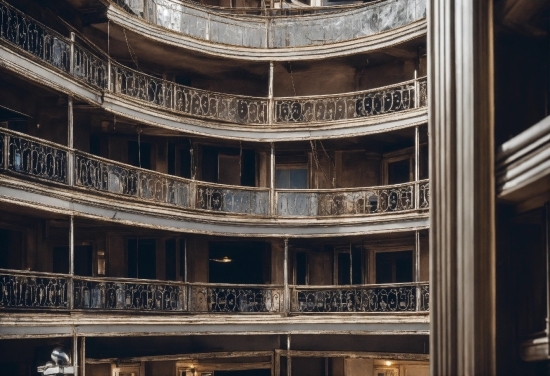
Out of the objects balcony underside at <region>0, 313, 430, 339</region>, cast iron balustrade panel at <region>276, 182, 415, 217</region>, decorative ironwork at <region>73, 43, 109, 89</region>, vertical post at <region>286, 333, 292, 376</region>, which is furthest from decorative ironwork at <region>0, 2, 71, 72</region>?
vertical post at <region>286, 333, 292, 376</region>

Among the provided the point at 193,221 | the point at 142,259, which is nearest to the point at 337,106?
the point at 193,221

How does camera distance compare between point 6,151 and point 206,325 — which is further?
point 206,325

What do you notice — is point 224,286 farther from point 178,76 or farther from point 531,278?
point 531,278

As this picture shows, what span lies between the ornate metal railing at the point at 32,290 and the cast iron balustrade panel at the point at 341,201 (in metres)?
8.21

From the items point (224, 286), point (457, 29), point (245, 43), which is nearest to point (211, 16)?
point (245, 43)

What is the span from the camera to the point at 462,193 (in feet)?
26.6

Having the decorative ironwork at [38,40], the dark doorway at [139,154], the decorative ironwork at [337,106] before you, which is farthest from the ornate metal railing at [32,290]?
the decorative ironwork at [337,106]

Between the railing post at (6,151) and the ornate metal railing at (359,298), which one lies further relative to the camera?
the ornate metal railing at (359,298)

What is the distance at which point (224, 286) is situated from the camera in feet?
84.5

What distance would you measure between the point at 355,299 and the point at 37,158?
10.4 meters

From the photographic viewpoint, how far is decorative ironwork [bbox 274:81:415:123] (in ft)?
89.0

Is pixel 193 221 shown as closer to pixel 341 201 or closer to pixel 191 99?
pixel 191 99

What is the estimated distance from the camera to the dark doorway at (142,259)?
27219 millimetres

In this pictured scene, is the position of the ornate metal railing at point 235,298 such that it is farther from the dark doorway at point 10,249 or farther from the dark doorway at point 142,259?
the dark doorway at point 10,249
